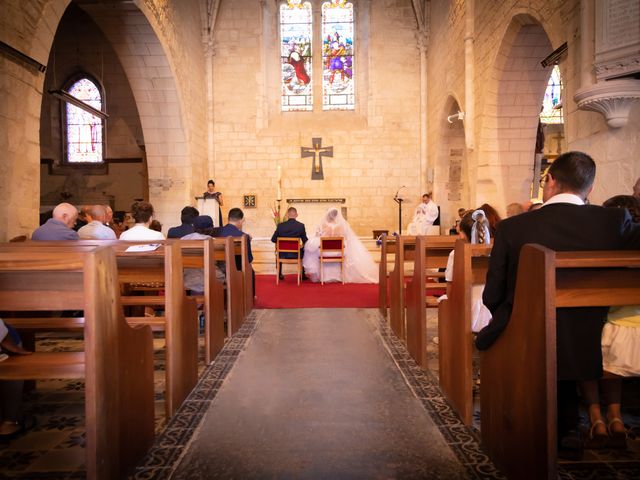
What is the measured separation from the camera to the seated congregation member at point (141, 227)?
4.14 meters

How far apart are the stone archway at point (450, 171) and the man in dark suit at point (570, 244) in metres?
9.36

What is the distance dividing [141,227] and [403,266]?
2323mm

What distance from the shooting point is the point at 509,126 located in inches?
312

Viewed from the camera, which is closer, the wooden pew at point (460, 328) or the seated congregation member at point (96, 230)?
the wooden pew at point (460, 328)

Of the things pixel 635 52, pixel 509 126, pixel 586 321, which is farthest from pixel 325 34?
pixel 586 321

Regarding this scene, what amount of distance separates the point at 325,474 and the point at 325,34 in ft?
42.1

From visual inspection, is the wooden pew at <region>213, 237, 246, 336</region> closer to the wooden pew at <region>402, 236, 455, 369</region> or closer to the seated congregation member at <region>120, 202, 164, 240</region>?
the seated congregation member at <region>120, 202, 164, 240</region>

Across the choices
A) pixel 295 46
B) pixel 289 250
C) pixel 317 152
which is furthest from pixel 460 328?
pixel 295 46

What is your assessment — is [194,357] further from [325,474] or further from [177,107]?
[177,107]

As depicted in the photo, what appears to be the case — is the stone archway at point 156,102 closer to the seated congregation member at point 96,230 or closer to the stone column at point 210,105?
the stone column at point 210,105

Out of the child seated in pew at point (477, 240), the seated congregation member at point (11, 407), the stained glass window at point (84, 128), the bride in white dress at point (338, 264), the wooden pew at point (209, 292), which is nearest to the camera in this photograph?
the seated congregation member at point (11, 407)

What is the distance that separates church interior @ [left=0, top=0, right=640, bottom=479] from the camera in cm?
204

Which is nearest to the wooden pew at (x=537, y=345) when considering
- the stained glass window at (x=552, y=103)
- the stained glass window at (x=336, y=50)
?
the stained glass window at (x=336, y=50)

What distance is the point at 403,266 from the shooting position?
14.0 feet
